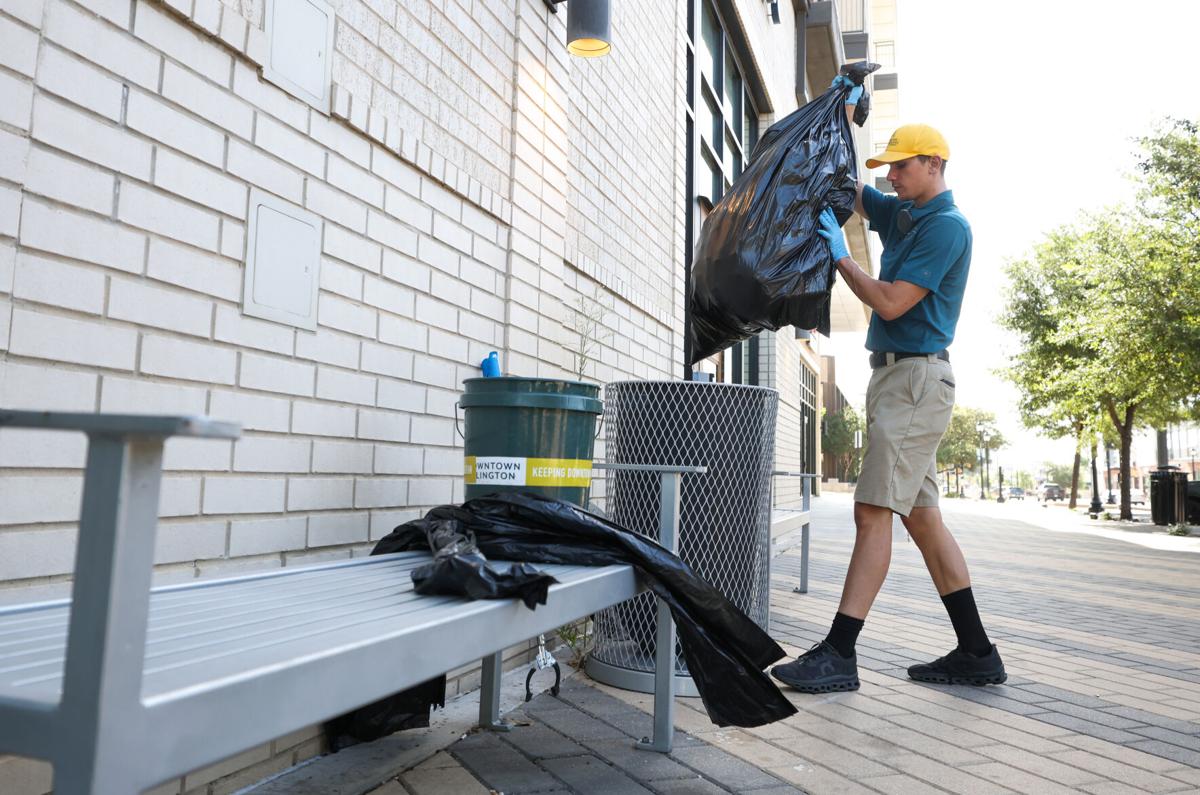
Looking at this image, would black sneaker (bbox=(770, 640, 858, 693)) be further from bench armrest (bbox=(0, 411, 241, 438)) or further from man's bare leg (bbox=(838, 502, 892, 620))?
bench armrest (bbox=(0, 411, 241, 438))

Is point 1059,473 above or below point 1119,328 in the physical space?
below

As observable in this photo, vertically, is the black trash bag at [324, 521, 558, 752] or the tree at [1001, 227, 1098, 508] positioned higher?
the tree at [1001, 227, 1098, 508]

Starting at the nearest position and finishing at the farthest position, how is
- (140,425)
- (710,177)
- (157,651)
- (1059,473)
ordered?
(140,425) < (157,651) < (710,177) < (1059,473)

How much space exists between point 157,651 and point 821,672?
110 inches

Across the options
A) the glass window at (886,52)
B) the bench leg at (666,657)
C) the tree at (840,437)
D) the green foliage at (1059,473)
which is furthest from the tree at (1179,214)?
the green foliage at (1059,473)

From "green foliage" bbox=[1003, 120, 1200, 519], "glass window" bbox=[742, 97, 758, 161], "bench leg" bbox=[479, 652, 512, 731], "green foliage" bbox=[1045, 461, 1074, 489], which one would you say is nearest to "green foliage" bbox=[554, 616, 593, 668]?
"bench leg" bbox=[479, 652, 512, 731]

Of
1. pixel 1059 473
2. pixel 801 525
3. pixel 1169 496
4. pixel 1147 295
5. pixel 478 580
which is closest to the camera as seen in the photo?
pixel 478 580

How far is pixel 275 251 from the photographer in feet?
7.81

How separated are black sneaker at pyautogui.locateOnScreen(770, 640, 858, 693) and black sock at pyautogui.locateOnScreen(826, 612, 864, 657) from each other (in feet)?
0.07

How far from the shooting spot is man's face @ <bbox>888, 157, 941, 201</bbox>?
3.71 meters

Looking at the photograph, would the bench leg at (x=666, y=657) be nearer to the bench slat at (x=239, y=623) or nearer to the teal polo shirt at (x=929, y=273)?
the bench slat at (x=239, y=623)

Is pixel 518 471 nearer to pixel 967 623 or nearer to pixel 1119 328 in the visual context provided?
pixel 967 623

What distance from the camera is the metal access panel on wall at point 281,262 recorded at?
230 cm

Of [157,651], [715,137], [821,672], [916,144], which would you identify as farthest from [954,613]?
[715,137]
